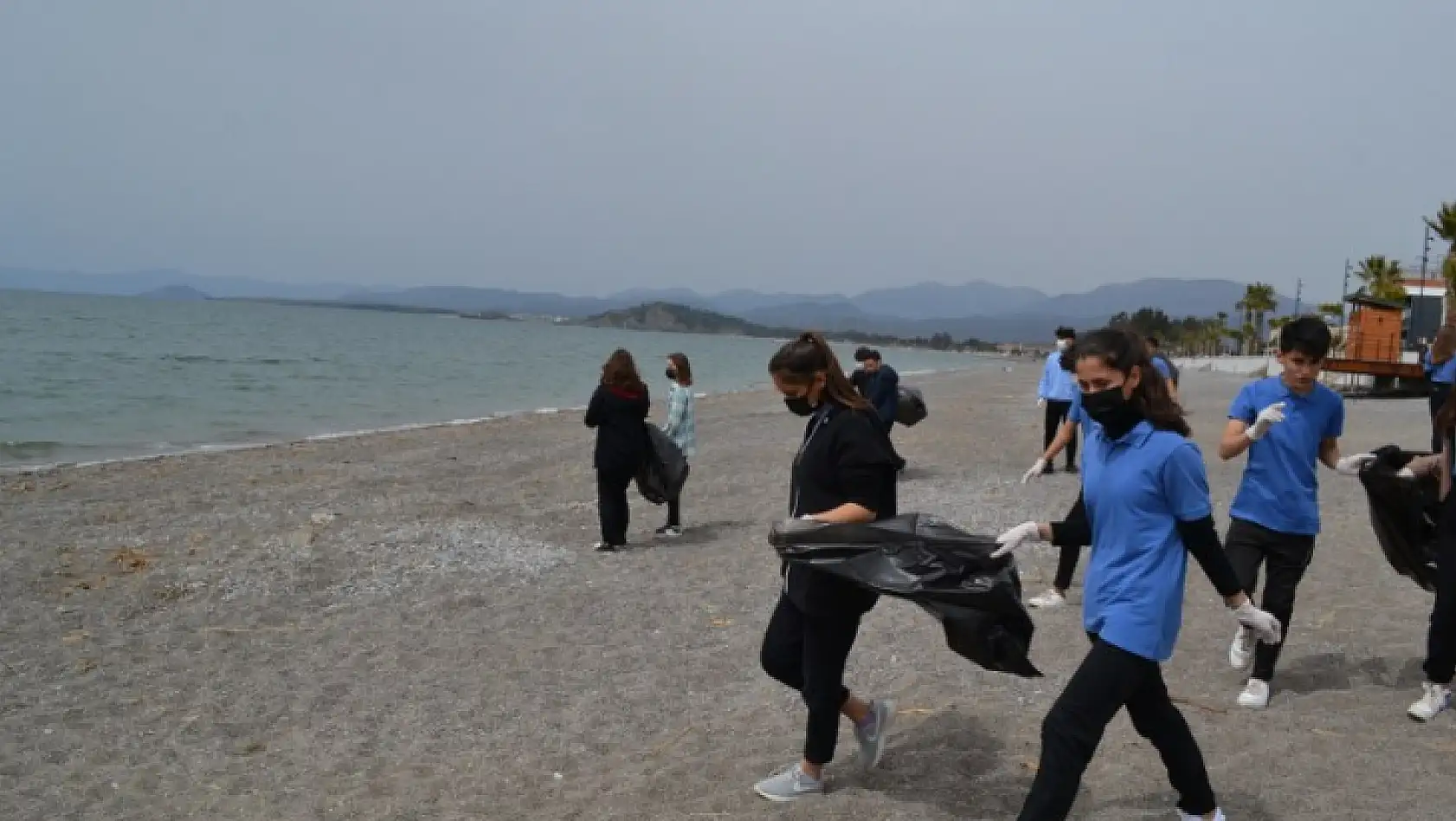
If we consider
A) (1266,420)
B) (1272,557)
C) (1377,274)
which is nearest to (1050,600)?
(1272,557)

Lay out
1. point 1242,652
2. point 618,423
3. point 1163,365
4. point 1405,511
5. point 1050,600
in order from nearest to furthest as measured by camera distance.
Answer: point 1405,511 < point 1242,652 < point 1050,600 < point 1163,365 < point 618,423

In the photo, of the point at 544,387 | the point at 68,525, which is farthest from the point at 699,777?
the point at 544,387

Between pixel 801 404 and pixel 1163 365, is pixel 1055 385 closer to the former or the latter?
pixel 1163 365

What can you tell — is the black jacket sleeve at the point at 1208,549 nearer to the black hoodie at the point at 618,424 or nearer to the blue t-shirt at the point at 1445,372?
the blue t-shirt at the point at 1445,372

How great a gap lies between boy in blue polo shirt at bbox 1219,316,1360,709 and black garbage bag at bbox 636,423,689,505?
5.44 metres

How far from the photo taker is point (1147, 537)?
3.37 metres

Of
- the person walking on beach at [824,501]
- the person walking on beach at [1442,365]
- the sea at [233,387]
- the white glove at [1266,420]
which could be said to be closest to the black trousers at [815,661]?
the person walking on beach at [824,501]

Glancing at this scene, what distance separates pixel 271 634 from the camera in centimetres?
736

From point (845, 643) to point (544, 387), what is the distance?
43.8 m

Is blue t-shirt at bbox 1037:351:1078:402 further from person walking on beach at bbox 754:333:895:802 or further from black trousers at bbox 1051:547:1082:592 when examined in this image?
person walking on beach at bbox 754:333:895:802

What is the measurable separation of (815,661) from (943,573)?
67 centimetres

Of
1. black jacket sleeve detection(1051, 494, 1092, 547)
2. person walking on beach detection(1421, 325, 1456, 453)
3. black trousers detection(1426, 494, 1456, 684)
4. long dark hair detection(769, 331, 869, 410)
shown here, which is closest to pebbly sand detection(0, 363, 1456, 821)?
black trousers detection(1426, 494, 1456, 684)

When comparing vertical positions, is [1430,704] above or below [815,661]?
below

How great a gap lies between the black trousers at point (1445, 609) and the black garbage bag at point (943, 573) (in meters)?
2.39
